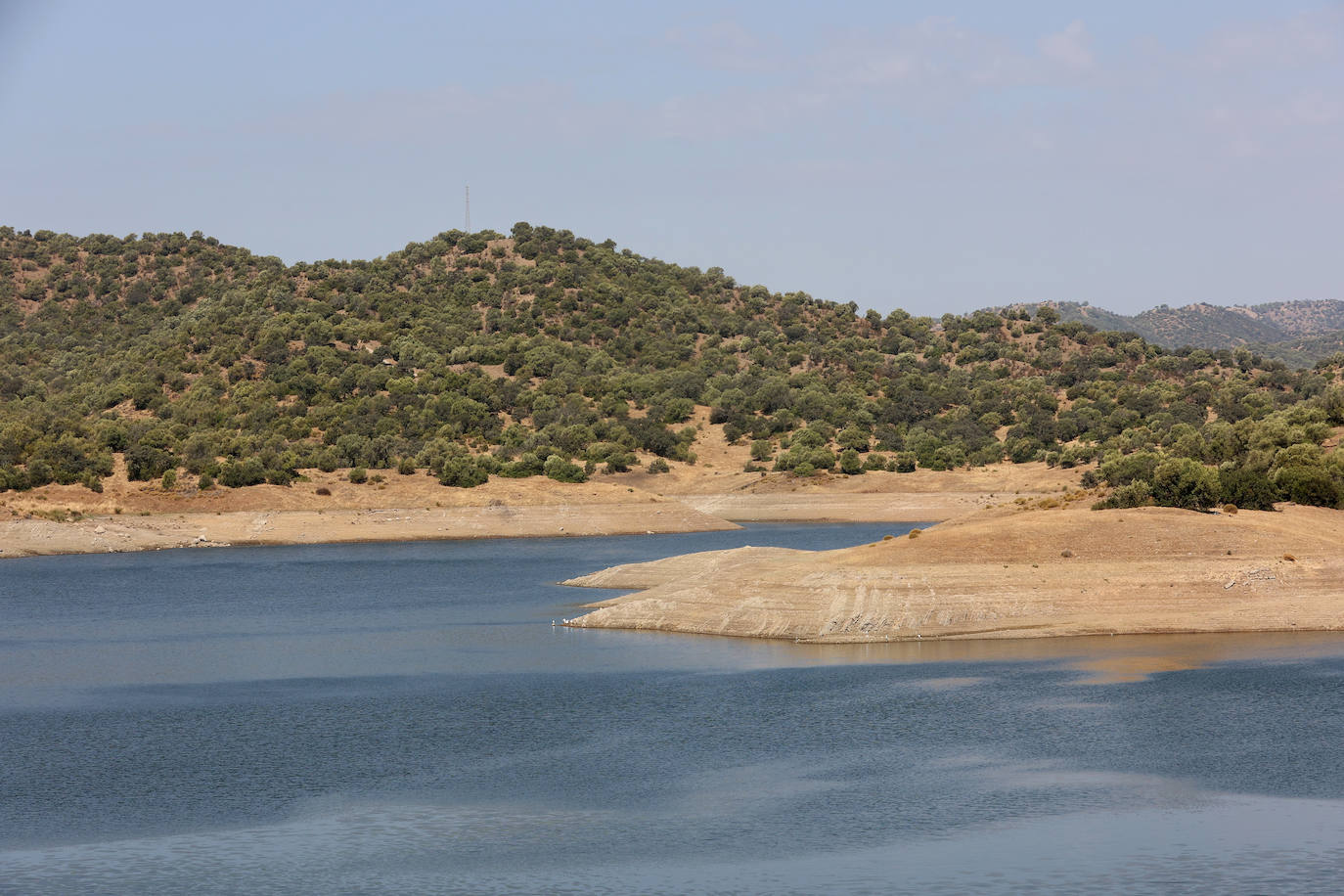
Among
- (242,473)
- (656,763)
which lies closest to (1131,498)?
(656,763)

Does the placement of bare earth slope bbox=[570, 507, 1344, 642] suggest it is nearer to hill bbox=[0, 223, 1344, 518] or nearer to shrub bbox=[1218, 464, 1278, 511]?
shrub bbox=[1218, 464, 1278, 511]

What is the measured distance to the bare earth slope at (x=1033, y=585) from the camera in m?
52.4

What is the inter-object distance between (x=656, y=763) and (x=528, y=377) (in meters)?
118

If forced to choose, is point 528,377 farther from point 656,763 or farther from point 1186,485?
point 656,763

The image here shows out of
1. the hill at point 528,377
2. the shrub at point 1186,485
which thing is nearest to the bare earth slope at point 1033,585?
the shrub at point 1186,485

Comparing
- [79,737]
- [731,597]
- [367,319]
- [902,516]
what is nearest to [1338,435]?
[902,516]

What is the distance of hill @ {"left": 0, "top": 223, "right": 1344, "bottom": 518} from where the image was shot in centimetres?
11319

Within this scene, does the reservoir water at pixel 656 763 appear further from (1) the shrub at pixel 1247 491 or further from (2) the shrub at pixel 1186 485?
(1) the shrub at pixel 1247 491

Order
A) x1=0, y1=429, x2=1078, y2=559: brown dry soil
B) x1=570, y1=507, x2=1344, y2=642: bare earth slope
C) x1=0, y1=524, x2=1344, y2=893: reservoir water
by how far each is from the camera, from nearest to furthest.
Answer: x1=0, y1=524, x2=1344, y2=893: reservoir water < x1=570, y1=507, x2=1344, y2=642: bare earth slope < x1=0, y1=429, x2=1078, y2=559: brown dry soil

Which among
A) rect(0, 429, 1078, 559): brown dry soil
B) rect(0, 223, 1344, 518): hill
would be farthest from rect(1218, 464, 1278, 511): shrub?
rect(0, 429, 1078, 559): brown dry soil

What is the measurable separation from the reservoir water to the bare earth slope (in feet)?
5.38

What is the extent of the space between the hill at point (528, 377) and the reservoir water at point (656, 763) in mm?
35741

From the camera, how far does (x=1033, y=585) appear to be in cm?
5431

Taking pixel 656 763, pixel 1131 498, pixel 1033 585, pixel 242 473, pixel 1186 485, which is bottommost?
pixel 656 763
